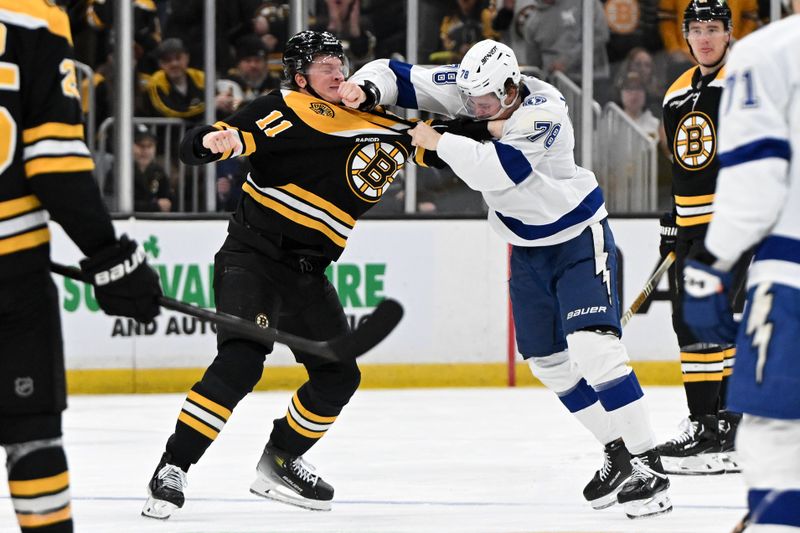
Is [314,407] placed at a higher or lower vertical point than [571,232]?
lower

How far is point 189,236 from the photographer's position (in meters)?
6.16

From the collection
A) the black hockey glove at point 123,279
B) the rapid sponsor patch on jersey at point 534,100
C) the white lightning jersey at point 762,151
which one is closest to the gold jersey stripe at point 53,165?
the black hockey glove at point 123,279

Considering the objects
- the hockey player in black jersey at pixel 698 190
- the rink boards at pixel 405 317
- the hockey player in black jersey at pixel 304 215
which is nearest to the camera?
the hockey player in black jersey at pixel 304 215

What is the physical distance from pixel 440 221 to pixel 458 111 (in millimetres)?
2670

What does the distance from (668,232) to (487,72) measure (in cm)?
130

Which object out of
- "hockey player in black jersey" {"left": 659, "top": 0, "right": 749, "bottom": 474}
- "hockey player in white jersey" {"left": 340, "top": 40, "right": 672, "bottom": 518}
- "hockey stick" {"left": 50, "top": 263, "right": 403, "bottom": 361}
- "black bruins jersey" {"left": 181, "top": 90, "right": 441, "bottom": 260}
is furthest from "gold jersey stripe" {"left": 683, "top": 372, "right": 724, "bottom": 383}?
"hockey stick" {"left": 50, "top": 263, "right": 403, "bottom": 361}

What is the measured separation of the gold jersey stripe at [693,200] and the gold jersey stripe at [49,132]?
2.54 meters

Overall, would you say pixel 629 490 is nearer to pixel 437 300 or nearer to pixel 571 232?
pixel 571 232

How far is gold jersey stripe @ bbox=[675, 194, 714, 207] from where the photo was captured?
441 cm

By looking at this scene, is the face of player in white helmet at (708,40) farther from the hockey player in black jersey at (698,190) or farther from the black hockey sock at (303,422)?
the black hockey sock at (303,422)

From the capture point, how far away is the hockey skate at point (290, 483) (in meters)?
3.68

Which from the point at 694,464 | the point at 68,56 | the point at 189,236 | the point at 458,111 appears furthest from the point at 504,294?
the point at 68,56

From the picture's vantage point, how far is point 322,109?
3670 mm

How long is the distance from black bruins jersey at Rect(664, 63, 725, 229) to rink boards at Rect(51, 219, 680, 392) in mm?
1950
